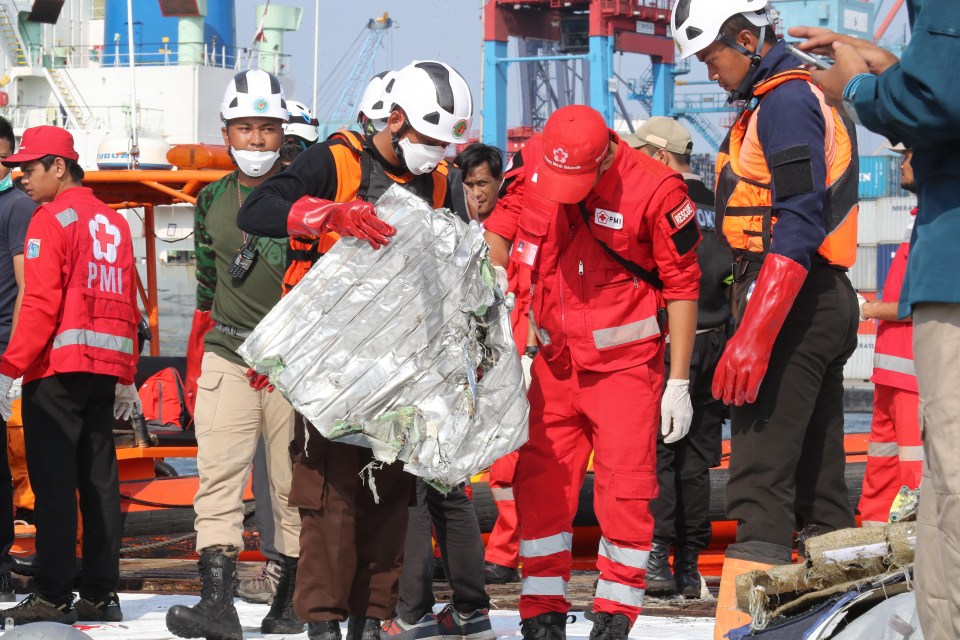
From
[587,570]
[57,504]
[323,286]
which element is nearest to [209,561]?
[57,504]

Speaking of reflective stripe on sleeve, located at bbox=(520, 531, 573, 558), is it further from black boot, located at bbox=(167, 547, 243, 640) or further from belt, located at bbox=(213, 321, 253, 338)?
belt, located at bbox=(213, 321, 253, 338)

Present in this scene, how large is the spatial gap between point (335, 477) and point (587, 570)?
330 cm

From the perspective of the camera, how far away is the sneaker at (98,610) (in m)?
5.32

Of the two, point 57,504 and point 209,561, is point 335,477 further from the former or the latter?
point 57,504

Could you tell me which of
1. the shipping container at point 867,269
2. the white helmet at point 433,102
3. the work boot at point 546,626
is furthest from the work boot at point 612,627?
the shipping container at point 867,269

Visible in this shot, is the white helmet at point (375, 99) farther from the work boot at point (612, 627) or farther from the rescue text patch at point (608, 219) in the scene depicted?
the work boot at point (612, 627)

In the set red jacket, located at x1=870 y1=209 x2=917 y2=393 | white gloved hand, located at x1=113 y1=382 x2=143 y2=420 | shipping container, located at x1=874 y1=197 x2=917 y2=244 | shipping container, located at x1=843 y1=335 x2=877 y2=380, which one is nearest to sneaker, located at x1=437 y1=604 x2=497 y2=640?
white gloved hand, located at x1=113 y1=382 x2=143 y2=420

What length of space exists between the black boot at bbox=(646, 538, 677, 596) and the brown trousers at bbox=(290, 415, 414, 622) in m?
2.20

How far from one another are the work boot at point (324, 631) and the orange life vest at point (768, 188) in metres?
1.71

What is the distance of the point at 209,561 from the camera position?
483 cm

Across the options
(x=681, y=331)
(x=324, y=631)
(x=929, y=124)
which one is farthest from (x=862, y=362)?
(x=929, y=124)

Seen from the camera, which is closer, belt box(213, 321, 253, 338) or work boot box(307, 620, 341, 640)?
work boot box(307, 620, 341, 640)

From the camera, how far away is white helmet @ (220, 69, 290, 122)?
532cm

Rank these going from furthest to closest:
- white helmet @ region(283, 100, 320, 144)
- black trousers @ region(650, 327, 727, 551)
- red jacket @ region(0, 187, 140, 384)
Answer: white helmet @ region(283, 100, 320, 144) < black trousers @ region(650, 327, 727, 551) < red jacket @ region(0, 187, 140, 384)
